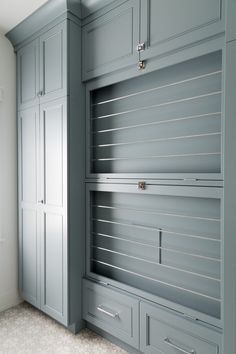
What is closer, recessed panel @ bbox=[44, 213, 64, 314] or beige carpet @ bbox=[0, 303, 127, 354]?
beige carpet @ bbox=[0, 303, 127, 354]

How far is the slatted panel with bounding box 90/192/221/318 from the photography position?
1599mm

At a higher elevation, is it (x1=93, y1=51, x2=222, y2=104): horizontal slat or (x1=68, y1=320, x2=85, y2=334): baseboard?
(x1=93, y1=51, x2=222, y2=104): horizontal slat

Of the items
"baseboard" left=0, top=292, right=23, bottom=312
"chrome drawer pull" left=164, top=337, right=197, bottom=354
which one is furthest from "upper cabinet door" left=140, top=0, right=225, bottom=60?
"baseboard" left=0, top=292, right=23, bottom=312

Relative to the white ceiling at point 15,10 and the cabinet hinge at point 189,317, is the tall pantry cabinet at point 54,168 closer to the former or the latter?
the white ceiling at point 15,10

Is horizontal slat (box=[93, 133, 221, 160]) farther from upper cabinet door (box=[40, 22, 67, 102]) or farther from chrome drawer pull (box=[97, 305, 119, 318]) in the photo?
chrome drawer pull (box=[97, 305, 119, 318])

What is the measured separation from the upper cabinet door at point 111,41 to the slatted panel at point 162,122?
0.16m

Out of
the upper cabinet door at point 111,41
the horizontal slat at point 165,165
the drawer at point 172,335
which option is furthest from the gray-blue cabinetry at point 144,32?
the drawer at point 172,335

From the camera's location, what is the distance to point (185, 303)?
5.58ft

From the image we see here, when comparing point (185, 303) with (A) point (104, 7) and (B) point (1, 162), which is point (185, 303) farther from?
(A) point (104, 7)

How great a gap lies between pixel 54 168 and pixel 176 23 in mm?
1307

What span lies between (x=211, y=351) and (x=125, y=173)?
1.17 metres

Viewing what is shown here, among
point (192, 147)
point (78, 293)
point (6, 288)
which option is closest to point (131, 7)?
point (192, 147)

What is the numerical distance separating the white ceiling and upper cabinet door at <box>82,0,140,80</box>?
0.43m

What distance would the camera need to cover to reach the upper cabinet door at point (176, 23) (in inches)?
56.6
